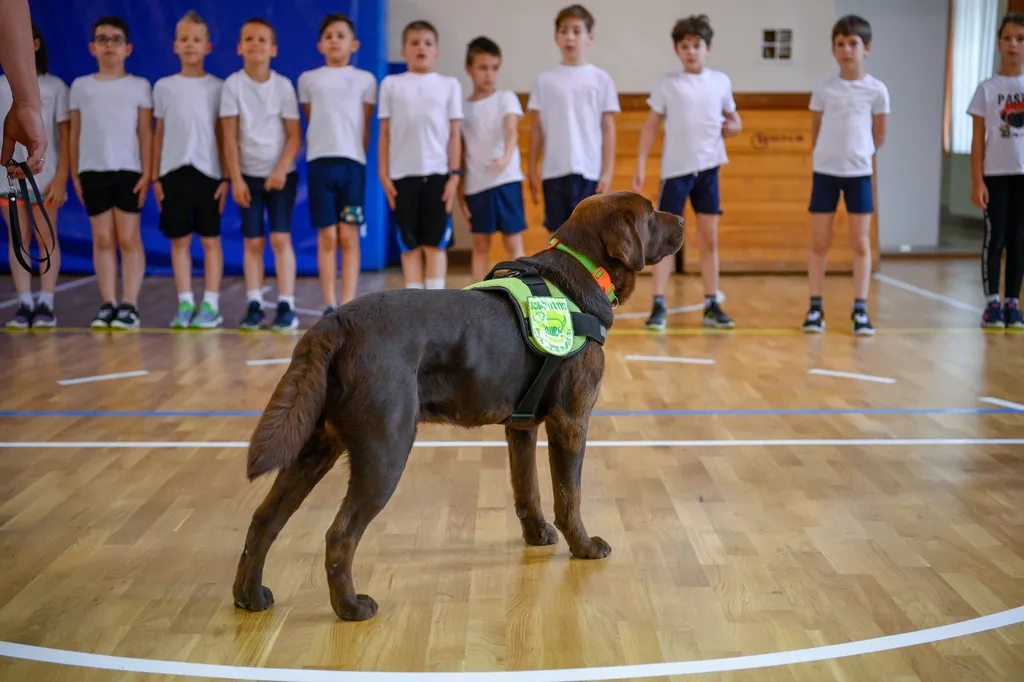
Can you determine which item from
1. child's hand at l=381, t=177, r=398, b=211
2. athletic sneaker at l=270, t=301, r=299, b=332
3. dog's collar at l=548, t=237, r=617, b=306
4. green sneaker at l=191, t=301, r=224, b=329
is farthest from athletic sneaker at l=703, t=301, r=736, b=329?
dog's collar at l=548, t=237, r=617, b=306

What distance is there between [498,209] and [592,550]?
4465 mm

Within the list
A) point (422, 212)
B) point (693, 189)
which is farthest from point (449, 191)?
point (693, 189)

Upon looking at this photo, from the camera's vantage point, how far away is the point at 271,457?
8.89 ft

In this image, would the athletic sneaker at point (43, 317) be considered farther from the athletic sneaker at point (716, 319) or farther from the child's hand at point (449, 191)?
the athletic sneaker at point (716, 319)

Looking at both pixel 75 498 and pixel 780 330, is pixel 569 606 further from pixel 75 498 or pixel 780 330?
pixel 780 330

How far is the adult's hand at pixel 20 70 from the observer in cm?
311

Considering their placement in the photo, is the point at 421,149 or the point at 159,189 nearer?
the point at 421,149

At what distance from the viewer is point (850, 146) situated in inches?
286

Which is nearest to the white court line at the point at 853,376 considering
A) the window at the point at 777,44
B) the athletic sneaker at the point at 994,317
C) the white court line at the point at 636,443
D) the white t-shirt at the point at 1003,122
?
the white court line at the point at 636,443

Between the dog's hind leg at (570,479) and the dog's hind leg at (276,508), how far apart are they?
26.8 inches

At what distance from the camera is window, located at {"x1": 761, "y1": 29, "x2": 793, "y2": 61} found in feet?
35.9

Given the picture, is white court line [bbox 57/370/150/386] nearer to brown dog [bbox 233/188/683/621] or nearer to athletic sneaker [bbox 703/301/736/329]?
brown dog [bbox 233/188/683/621]

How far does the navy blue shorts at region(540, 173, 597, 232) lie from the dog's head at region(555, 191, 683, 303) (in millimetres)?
4123

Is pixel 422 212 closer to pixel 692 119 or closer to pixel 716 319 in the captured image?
pixel 692 119
